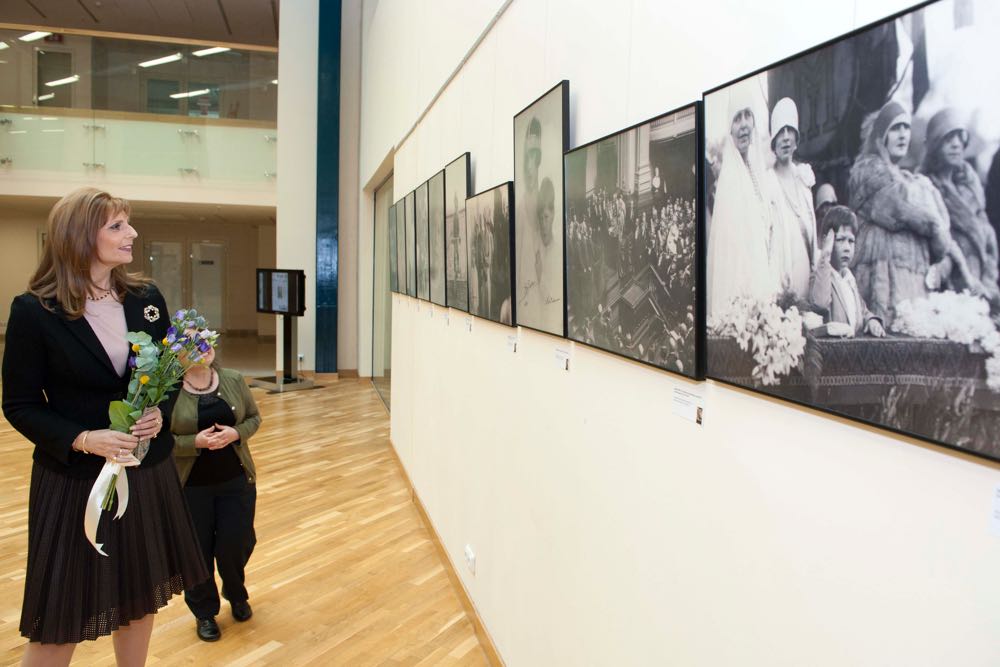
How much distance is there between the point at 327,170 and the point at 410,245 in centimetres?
891

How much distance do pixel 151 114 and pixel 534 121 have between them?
14870 millimetres

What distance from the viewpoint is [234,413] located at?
4.44m

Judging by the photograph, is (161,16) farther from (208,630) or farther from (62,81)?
(208,630)

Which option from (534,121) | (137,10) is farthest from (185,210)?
(534,121)

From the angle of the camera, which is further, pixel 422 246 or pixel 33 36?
pixel 33 36

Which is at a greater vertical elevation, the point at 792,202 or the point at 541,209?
the point at 541,209

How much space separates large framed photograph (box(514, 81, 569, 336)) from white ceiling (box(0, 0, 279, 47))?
18109 mm

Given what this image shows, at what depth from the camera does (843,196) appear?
1.42 metres

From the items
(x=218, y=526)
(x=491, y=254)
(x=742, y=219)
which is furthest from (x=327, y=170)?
(x=742, y=219)

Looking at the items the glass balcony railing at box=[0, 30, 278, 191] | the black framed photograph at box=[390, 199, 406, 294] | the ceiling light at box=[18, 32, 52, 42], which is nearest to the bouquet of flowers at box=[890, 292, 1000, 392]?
the black framed photograph at box=[390, 199, 406, 294]

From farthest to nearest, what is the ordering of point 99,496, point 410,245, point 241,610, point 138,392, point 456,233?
point 410,245
point 456,233
point 241,610
point 138,392
point 99,496

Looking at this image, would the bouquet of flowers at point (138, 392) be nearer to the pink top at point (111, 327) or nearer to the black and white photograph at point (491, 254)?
the pink top at point (111, 327)

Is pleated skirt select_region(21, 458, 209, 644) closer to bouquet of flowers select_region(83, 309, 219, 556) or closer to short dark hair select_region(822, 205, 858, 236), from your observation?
bouquet of flowers select_region(83, 309, 219, 556)

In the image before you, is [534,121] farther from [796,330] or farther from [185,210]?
[185,210]
